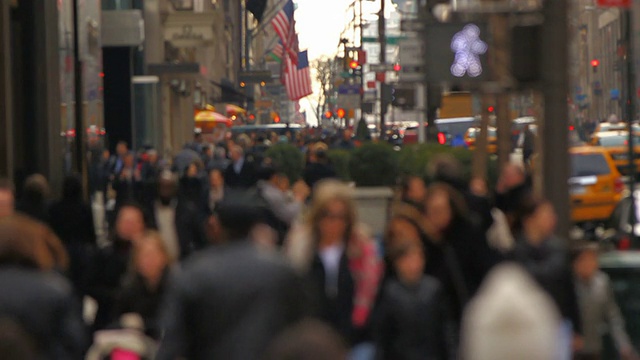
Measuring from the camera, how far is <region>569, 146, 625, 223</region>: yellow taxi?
26891 millimetres

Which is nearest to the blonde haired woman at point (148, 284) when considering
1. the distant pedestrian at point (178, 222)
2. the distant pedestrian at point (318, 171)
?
the distant pedestrian at point (178, 222)

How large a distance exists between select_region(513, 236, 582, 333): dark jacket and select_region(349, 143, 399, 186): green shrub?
651 inches

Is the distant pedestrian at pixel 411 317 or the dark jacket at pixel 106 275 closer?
the distant pedestrian at pixel 411 317

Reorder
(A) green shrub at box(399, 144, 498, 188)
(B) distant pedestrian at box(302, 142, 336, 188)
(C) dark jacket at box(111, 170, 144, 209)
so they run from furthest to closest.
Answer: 1. (C) dark jacket at box(111, 170, 144, 209)
2. (A) green shrub at box(399, 144, 498, 188)
3. (B) distant pedestrian at box(302, 142, 336, 188)

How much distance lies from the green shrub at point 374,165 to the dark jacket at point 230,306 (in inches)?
787

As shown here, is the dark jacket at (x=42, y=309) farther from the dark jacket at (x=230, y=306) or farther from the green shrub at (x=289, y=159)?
the green shrub at (x=289, y=159)

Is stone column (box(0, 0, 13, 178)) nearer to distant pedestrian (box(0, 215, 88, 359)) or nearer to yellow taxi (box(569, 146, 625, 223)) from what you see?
yellow taxi (box(569, 146, 625, 223))

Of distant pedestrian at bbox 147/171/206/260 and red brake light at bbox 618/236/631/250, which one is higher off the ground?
distant pedestrian at bbox 147/171/206/260

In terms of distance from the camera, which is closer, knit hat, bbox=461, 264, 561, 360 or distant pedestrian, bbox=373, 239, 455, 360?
knit hat, bbox=461, 264, 561, 360

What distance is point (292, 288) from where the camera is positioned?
619cm

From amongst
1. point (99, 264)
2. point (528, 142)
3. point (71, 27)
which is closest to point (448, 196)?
point (99, 264)

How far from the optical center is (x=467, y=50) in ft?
44.5

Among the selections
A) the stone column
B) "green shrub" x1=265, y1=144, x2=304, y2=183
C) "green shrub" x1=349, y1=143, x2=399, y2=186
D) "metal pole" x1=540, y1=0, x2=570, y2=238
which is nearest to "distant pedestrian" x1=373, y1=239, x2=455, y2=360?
"metal pole" x1=540, y1=0, x2=570, y2=238

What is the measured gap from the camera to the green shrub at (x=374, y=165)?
26203 mm
